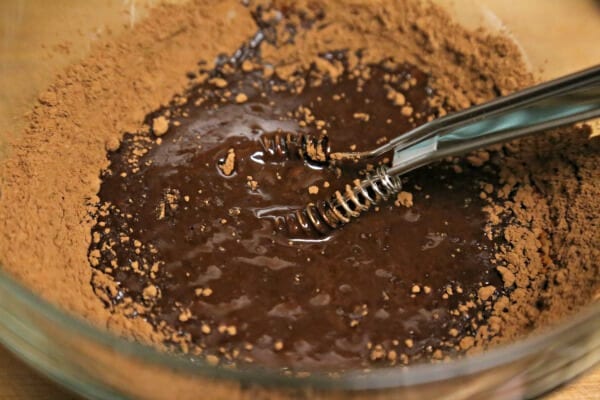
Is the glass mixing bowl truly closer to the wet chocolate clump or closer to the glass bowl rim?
the glass bowl rim

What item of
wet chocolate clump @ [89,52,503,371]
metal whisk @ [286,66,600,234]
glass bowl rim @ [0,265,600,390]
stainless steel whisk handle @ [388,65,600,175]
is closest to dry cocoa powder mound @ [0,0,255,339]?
wet chocolate clump @ [89,52,503,371]

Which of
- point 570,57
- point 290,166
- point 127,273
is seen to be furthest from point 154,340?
point 570,57

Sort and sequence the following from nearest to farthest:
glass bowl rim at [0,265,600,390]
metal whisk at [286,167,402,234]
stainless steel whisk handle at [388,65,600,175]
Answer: glass bowl rim at [0,265,600,390], stainless steel whisk handle at [388,65,600,175], metal whisk at [286,167,402,234]

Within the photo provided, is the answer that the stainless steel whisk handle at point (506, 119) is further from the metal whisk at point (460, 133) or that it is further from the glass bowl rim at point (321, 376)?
the glass bowl rim at point (321, 376)

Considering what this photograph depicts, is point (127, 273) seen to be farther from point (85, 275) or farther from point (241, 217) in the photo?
point (241, 217)

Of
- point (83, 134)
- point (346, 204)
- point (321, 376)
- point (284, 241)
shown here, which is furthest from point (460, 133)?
point (83, 134)
